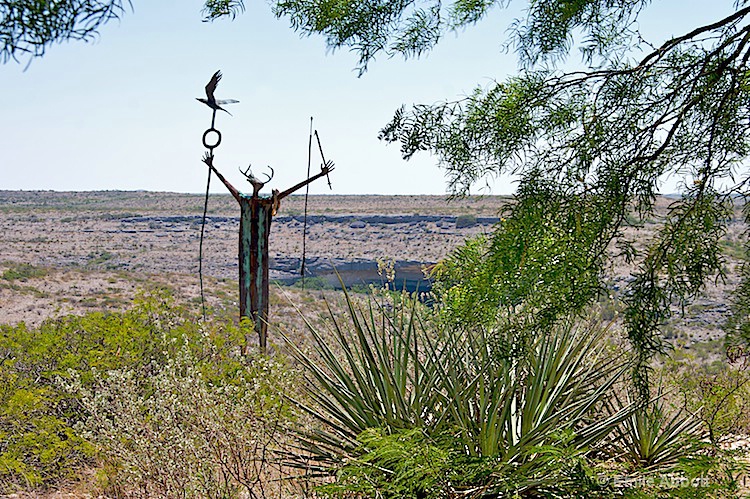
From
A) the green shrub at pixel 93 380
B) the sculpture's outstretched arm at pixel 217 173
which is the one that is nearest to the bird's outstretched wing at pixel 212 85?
the sculpture's outstretched arm at pixel 217 173

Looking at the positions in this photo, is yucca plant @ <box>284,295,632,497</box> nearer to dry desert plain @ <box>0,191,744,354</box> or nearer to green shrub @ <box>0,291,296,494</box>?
green shrub @ <box>0,291,296,494</box>

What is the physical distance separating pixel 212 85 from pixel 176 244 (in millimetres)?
14825

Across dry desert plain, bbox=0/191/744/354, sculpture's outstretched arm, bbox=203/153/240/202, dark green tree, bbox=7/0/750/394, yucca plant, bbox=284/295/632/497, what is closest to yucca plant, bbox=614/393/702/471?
yucca plant, bbox=284/295/632/497

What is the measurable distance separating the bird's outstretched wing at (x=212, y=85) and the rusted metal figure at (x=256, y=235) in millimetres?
511

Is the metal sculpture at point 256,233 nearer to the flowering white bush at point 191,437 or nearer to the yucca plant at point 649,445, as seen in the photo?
the flowering white bush at point 191,437

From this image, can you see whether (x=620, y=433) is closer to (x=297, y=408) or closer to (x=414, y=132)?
(x=297, y=408)

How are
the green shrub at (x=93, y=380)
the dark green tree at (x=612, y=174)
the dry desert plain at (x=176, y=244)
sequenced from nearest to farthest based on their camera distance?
the dark green tree at (x=612, y=174), the green shrub at (x=93, y=380), the dry desert plain at (x=176, y=244)

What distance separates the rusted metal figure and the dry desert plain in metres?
6.00

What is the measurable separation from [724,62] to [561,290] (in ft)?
2.25

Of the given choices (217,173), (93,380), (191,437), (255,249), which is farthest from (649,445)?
(93,380)

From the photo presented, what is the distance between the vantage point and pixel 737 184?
1.76 metres

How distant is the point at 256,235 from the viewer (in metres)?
3.87

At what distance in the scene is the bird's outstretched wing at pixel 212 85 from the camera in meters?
3.40

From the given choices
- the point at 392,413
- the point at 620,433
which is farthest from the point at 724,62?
the point at 620,433
